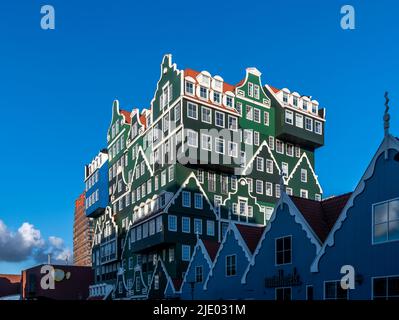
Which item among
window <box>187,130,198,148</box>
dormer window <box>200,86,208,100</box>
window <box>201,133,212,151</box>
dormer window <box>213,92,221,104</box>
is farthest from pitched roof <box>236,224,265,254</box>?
dormer window <box>213,92,221,104</box>

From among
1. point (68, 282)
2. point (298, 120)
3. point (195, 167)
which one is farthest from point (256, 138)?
point (68, 282)

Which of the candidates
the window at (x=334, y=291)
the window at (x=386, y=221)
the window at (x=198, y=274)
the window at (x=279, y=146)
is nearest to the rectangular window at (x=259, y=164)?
the window at (x=279, y=146)

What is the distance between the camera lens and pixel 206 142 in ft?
226

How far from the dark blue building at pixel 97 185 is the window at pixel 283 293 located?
6427cm

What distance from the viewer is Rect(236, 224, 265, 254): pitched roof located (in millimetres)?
37644

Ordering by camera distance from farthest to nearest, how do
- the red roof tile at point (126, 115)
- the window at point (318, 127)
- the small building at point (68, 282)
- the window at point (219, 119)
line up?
the small building at point (68, 282)
the red roof tile at point (126, 115)
the window at point (318, 127)
the window at point (219, 119)

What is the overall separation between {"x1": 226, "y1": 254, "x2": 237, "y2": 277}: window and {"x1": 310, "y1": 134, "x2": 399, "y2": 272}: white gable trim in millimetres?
9943

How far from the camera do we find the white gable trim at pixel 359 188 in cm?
2532

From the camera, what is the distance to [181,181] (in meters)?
67.8

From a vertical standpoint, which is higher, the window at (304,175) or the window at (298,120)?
the window at (298,120)

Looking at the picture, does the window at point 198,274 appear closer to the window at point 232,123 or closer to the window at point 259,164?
the window at point 232,123

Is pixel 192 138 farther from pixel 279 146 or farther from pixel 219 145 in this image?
pixel 279 146
